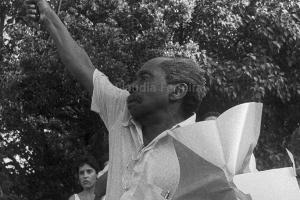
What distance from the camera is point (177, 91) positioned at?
284 cm

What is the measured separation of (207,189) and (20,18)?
285 inches

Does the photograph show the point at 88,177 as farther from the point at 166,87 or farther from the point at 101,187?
the point at 166,87

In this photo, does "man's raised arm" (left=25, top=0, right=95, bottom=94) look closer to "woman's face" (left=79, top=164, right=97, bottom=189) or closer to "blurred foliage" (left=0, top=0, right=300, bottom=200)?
"woman's face" (left=79, top=164, right=97, bottom=189)

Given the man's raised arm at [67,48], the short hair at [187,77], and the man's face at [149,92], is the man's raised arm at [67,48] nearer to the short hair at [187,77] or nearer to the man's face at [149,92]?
the man's face at [149,92]

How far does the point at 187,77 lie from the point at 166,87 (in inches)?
4.3

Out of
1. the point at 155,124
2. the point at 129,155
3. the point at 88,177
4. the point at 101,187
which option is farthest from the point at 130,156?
the point at 88,177

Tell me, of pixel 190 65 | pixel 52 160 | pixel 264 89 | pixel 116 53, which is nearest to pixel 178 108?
pixel 190 65

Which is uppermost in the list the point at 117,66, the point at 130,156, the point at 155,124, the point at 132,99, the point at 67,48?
the point at 117,66

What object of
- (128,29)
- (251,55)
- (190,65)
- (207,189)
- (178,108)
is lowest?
(207,189)

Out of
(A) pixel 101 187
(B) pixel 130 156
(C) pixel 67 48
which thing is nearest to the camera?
(B) pixel 130 156

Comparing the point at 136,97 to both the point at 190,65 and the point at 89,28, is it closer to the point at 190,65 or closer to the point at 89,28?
the point at 190,65

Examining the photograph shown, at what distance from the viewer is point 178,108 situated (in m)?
2.86

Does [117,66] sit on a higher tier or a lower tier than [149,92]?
higher

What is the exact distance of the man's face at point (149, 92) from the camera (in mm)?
2725
